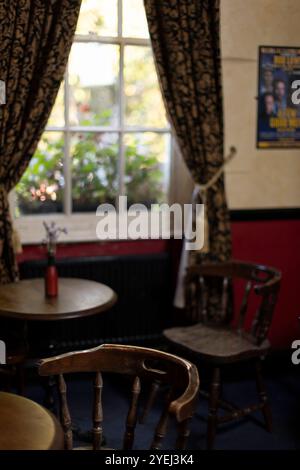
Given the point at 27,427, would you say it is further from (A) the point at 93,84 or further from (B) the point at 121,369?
(A) the point at 93,84

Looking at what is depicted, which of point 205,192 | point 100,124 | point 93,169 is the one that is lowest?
point 205,192

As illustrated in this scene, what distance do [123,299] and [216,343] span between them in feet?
2.57

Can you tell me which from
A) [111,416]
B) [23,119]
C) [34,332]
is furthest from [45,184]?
[111,416]

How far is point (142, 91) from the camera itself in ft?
12.4

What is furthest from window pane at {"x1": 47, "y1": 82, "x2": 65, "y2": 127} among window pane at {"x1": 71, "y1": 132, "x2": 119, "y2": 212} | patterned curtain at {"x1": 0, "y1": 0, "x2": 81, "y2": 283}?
patterned curtain at {"x1": 0, "y1": 0, "x2": 81, "y2": 283}

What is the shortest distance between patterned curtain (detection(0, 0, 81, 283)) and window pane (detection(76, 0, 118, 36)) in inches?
10.7

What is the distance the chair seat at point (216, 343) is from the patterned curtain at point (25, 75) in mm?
984

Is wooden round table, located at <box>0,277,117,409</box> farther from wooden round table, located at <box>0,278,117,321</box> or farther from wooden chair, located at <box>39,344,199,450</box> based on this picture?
wooden chair, located at <box>39,344,199,450</box>

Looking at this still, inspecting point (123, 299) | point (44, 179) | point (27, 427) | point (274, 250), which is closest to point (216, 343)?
point (123, 299)

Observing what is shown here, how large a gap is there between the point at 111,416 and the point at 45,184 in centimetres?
140

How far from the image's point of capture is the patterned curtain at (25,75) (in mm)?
3238

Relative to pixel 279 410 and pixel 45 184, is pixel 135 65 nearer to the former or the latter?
pixel 45 184

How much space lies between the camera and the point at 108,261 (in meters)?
3.73
